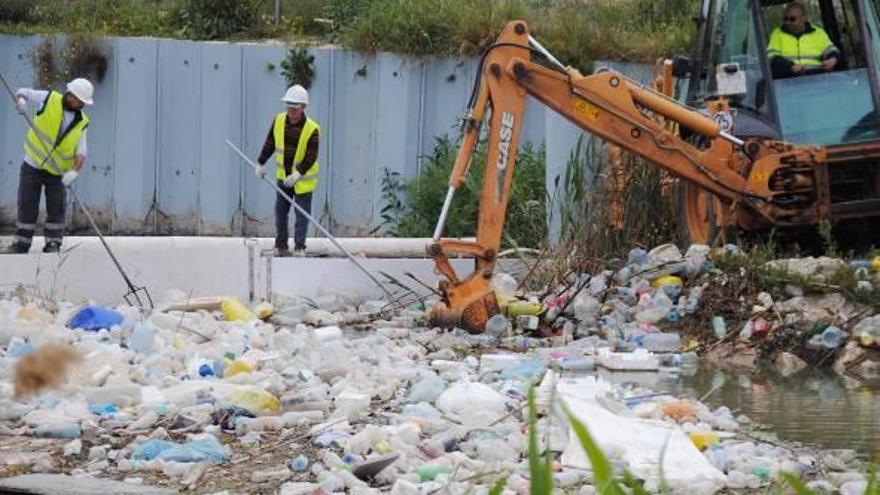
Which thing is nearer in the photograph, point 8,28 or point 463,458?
point 463,458

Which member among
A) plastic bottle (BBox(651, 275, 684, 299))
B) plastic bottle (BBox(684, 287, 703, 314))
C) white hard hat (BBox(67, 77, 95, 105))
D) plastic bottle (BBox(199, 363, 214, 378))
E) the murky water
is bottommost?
the murky water

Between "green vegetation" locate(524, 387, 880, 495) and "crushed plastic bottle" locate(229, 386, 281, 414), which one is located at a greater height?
"green vegetation" locate(524, 387, 880, 495)

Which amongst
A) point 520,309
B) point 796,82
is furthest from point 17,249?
point 796,82

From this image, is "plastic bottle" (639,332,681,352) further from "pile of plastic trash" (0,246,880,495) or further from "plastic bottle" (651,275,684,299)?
"plastic bottle" (651,275,684,299)

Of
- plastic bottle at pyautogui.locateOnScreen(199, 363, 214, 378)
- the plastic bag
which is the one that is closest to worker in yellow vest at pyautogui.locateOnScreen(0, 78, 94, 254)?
plastic bottle at pyautogui.locateOnScreen(199, 363, 214, 378)

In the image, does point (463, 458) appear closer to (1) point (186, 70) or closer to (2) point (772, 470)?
(2) point (772, 470)

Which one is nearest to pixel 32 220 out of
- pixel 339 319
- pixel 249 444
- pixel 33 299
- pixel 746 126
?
pixel 33 299

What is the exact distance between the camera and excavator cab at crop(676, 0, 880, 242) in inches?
487

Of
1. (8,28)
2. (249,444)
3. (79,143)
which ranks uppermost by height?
(8,28)

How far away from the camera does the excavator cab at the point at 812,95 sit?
12.4 meters

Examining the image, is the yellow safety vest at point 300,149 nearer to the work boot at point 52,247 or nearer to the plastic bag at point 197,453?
the work boot at point 52,247

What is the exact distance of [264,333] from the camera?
10.9 metres

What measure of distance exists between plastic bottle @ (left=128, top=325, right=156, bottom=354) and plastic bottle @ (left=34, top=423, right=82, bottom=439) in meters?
2.49

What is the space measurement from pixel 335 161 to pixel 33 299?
911 cm
